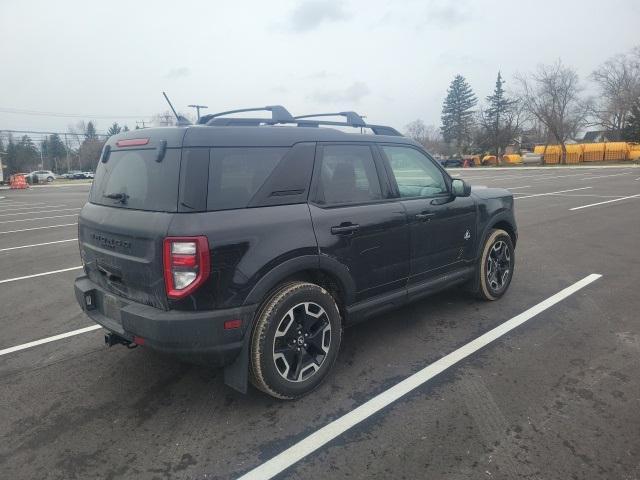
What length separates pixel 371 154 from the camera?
375 centimetres

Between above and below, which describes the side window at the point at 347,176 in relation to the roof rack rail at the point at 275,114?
below

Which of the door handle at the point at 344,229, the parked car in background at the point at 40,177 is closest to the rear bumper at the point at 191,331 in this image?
the door handle at the point at 344,229

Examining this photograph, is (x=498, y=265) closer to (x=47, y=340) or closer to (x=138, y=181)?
(x=138, y=181)

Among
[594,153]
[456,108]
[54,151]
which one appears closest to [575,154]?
[594,153]

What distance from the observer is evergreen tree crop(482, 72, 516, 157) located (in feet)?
199

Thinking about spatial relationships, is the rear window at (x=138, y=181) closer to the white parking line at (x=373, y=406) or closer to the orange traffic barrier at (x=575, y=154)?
the white parking line at (x=373, y=406)

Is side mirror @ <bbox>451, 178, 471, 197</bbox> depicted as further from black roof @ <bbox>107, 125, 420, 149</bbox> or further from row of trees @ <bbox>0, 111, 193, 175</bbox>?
row of trees @ <bbox>0, 111, 193, 175</bbox>

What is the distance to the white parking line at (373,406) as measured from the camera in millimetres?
2479

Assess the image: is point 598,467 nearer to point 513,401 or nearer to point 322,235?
point 513,401

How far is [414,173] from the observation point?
13.6 ft

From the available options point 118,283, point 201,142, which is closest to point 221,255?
point 201,142

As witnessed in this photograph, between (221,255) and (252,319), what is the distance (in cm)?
46

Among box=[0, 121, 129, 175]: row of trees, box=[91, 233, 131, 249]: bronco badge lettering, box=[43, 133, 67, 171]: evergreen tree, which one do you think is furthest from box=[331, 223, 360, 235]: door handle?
box=[43, 133, 67, 171]: evergreen tree

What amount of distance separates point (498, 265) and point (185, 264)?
3565 millimetres
